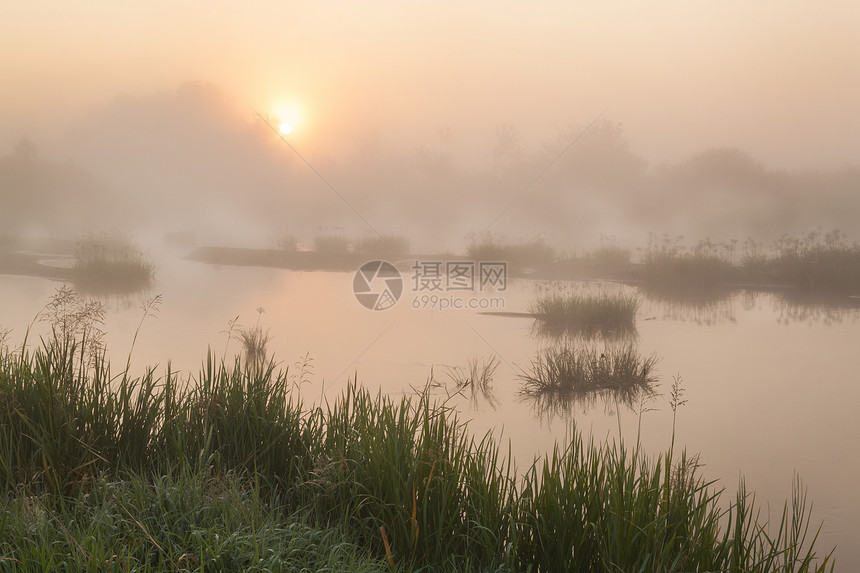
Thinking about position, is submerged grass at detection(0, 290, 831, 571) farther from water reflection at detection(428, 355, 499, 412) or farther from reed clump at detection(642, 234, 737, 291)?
reed clump at detection(642, 234, 737, 291)

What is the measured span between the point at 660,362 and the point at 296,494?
6.13 meters

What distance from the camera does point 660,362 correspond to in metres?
8.23

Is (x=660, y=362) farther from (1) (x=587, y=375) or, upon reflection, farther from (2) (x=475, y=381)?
(2) (x=475, y=381)

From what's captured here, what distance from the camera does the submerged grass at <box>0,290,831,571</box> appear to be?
236cm

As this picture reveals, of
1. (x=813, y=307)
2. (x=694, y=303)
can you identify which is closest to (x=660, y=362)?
(x=694, y=303)

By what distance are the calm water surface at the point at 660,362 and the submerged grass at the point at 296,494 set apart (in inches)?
12.5

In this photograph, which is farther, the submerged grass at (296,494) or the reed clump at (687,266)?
the reed clump at (687,266)

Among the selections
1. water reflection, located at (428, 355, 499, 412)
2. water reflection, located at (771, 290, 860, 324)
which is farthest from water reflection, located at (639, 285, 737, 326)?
water reflection, located at (428, 355, 499, 412)

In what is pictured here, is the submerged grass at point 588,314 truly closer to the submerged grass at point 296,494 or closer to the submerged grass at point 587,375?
the submerged grass at point 587,375

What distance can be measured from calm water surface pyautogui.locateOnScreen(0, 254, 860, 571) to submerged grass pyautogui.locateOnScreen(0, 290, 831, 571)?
317mm

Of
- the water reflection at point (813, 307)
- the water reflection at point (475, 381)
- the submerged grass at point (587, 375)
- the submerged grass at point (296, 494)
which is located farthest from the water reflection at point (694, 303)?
the submerged grass at point (296, 494)

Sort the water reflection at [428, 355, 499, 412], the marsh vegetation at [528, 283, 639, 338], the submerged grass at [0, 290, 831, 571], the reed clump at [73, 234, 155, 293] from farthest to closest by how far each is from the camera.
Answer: the reed clump at [73, 234, 155, 293] < the marsh vegetation at [528, 283, 639, 338] < the water reflection at [428, 355, 499, 412] < the submerged grass at [0, 290, 831, 571]

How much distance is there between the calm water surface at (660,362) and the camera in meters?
5.50

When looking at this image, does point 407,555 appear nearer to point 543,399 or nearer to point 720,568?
point 720,568
